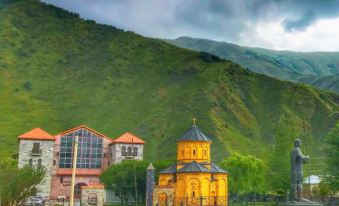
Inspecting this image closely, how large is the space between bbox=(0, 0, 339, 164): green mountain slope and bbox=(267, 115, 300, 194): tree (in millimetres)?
24679

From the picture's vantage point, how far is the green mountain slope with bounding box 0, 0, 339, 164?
92.6m

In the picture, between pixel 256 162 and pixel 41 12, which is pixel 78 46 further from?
pixel 256 162

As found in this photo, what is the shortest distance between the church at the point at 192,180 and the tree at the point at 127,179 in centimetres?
879

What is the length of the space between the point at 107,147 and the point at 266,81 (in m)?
57.9

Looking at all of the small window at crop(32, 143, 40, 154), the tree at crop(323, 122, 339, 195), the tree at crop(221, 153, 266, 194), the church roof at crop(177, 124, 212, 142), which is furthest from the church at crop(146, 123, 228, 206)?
the small window at crop(32, 143, 40, 154)

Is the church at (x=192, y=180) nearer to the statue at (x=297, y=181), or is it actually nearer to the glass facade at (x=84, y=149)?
the statue at (x=297, y=181)

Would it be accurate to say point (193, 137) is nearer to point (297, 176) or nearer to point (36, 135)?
point (297, 176)

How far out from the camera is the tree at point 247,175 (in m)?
58.2

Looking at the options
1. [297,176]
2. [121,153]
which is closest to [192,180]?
[297,176]

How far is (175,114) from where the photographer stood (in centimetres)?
9606

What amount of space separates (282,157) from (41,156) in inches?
1575

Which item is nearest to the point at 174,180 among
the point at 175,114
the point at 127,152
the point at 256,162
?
the point at 256,162

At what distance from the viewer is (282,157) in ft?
176

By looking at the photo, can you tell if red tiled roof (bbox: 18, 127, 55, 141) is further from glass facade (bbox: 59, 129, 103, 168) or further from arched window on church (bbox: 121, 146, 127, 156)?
arched window on church (bbox: 121, 146, 127, 156)
